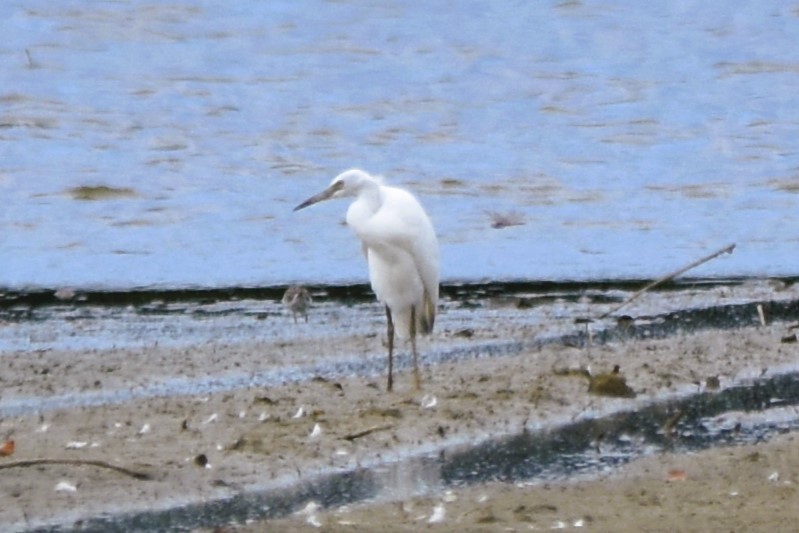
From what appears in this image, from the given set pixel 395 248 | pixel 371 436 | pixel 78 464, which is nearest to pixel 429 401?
pixel 371 436

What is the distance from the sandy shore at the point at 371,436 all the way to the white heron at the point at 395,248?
0.34 m

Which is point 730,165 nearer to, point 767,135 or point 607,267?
point 767,135

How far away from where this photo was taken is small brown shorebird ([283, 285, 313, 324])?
11.0m

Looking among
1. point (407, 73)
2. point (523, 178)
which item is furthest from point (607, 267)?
point (407, 73)

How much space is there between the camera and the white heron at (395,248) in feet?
31.5

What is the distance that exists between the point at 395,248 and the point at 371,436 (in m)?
1.97

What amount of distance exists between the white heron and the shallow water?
230 cm

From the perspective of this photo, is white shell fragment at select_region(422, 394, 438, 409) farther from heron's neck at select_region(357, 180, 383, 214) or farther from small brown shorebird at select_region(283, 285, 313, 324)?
small brown shorebird at select_region(283, 285, 313, 324)

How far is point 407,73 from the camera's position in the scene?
69.7 ft

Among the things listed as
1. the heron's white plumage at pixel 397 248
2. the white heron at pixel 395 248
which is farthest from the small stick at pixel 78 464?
the heron's white plumage at pixel 397 248

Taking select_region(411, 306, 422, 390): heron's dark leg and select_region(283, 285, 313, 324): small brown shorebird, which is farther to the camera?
select_region(283, 285, 313, 324): small brown shorebird

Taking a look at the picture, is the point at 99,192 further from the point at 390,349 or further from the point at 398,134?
the point at 390,349

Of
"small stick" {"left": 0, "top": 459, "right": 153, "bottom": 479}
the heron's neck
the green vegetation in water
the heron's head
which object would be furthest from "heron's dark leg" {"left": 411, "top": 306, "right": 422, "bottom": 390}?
the green vegetation in water

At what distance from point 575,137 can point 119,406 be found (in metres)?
9.84
